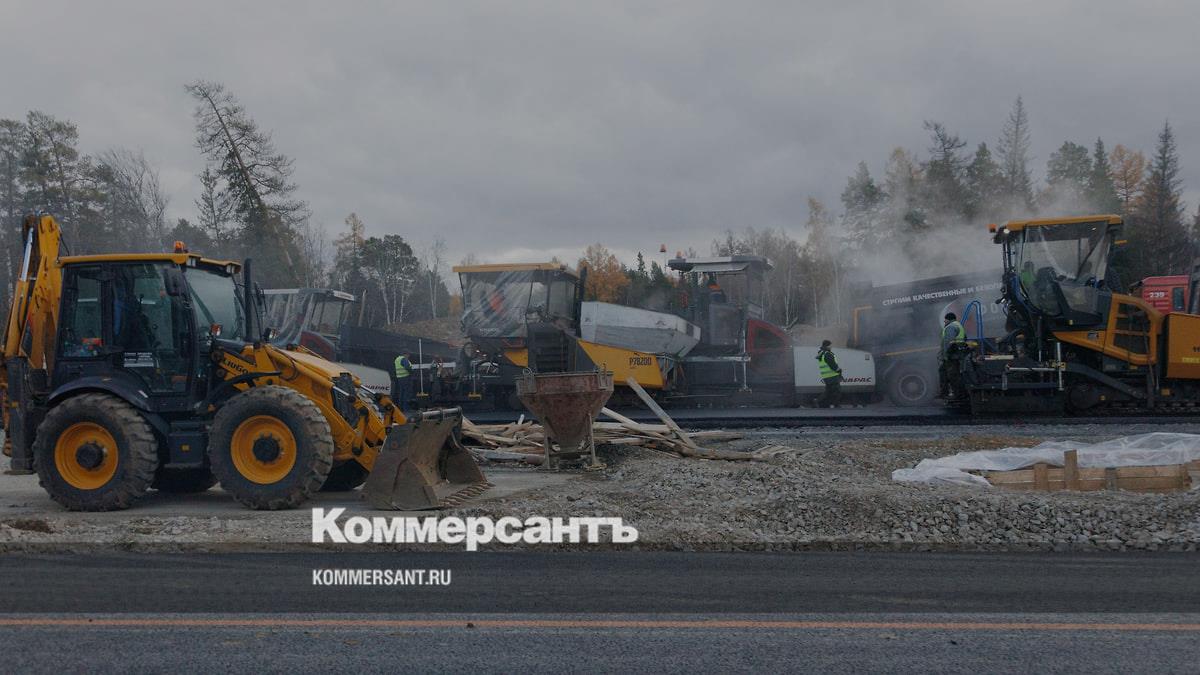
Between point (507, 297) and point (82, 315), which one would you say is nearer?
point (82, 315)

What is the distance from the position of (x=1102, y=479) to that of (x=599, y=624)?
736 centimetres

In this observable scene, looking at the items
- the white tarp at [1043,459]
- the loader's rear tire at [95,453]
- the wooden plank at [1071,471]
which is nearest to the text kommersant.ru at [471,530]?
the loader's rear tire at [95,453]

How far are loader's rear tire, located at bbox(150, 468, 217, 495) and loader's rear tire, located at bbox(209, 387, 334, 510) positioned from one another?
1.59 m

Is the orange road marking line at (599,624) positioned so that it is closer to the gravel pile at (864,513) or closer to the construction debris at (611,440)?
the gravel pile at (864,513)

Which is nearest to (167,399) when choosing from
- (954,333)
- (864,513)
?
(864,513)

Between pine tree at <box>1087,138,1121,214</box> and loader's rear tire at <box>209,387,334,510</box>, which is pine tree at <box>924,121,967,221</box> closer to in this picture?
pine tree at <box>1087,138,1121,214</box>

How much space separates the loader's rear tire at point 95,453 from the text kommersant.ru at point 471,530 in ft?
6.69

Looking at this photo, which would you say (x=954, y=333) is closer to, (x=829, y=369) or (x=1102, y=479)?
(x=829, y=369)

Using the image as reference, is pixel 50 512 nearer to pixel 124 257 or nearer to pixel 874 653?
pixel 124 257

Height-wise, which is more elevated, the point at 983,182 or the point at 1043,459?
the point at 983,182

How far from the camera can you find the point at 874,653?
191 inches

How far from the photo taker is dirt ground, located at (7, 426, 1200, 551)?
301 inches

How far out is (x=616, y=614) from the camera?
5605mm

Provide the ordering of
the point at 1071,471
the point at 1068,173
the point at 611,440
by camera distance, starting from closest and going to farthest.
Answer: the point at 1071,471 → the point at 611,440 → the point at 1068,173
